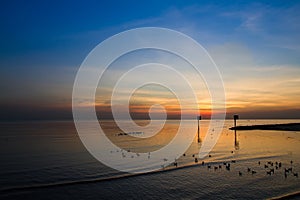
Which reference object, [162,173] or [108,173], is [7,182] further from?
[162,173]

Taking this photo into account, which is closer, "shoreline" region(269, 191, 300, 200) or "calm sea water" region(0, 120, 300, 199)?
"shoreline" region(269, 191, 300, 200)

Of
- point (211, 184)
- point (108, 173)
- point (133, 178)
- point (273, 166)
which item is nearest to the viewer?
point (211, 184)

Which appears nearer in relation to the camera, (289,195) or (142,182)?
(289,195)

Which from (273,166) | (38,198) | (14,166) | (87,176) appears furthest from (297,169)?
(14,166)

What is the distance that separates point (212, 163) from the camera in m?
39.3

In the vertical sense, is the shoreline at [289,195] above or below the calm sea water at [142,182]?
above

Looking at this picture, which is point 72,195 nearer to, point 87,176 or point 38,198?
point 38,198

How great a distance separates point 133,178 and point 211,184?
30.3 feet

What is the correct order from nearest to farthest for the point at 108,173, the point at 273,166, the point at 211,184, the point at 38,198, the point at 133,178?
1. the point at 38,198
2. the point at 211,184
3. the point at 133,178
4. the point at 108,173
5. the point at 273,166

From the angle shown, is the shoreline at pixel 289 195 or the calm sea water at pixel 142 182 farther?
the calm sea water at pixel 142 182

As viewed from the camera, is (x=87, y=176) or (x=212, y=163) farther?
(x=212, y=163)

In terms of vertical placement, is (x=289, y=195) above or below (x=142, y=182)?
above

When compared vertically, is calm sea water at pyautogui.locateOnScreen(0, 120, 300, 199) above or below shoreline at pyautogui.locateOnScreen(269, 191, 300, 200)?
below

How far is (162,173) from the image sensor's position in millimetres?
33219
